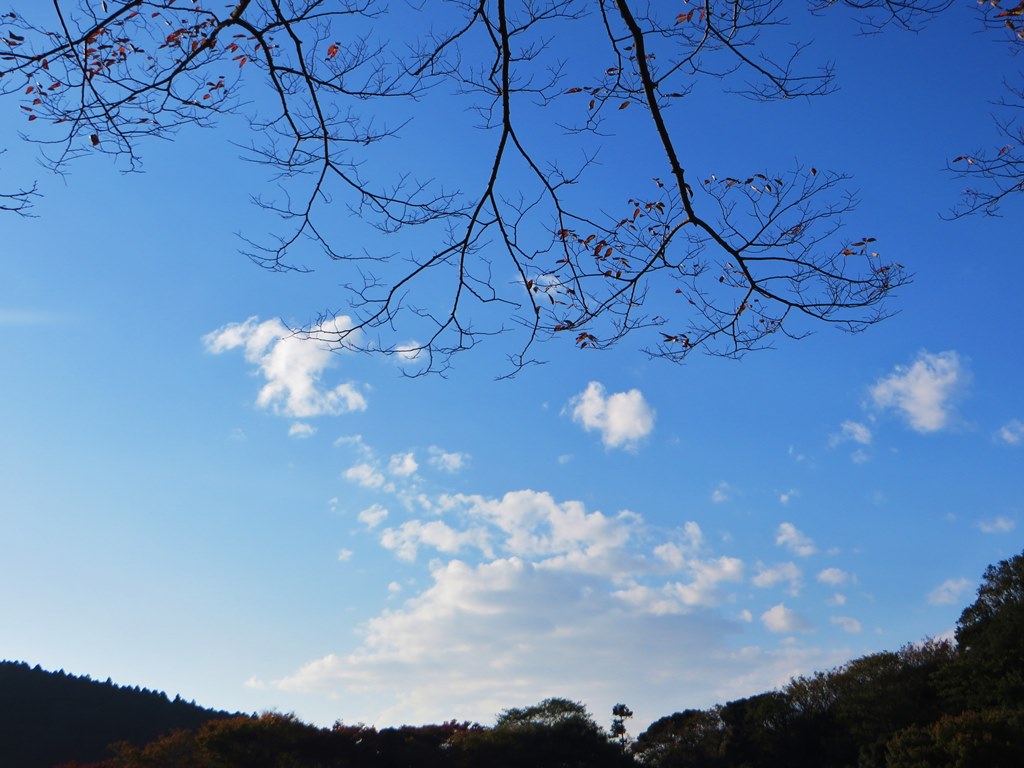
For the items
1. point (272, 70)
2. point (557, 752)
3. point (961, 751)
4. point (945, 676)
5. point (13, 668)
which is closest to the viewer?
point (272, 70)

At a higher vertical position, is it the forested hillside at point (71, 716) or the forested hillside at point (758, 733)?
the forested hillside at point (71, 716)

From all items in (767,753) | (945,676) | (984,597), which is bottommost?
(767,753)

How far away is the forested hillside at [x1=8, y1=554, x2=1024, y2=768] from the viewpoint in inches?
957

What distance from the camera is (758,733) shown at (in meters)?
34.1

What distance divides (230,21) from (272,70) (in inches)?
15.7

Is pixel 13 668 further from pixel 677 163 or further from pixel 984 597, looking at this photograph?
pixel 677 163

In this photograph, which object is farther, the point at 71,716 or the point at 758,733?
the point at 71,716

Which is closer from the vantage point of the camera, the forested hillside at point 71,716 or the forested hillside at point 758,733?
the forested hillside at point 758,733

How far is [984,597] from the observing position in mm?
30109

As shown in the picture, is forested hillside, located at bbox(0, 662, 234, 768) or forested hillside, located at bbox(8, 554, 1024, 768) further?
forested hillside, located at bbox(0, 662, 234, 768)

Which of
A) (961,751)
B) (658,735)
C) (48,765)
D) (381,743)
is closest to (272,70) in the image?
(961,751)

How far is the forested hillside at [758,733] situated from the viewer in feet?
79.8

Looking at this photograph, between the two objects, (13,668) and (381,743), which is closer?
(381,743)

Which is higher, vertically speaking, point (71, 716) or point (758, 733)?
point (71, 716)
